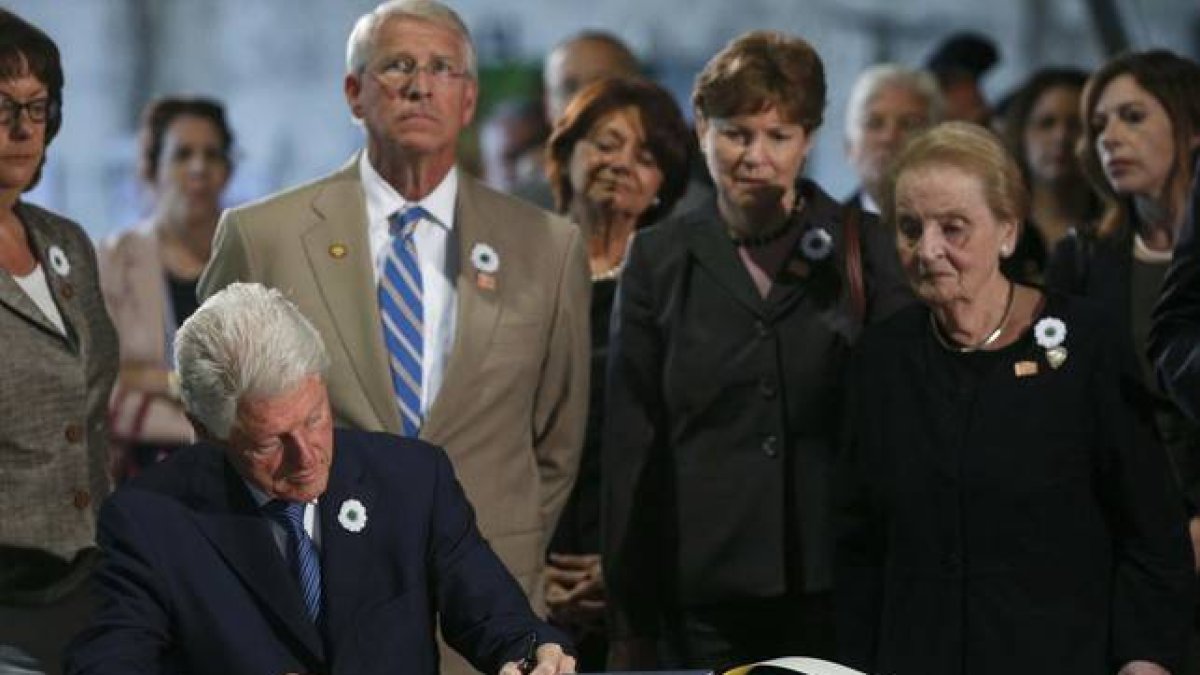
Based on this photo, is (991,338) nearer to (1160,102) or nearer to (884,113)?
(1160,102)

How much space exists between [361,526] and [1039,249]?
2.86 meters

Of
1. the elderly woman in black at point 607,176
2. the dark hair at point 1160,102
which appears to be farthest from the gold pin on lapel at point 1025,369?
the elderly woman in black at point 607,176

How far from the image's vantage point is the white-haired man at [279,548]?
4062mm

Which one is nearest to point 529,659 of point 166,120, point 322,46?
point 166,120

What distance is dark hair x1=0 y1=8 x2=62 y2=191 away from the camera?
5258 millimetres

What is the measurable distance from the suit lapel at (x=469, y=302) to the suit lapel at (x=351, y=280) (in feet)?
0.32

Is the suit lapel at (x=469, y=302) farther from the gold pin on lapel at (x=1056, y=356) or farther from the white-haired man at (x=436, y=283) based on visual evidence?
the gold pin on lapel at (x=1056, y=356)

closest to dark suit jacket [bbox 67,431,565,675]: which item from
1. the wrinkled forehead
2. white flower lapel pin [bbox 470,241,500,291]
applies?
white flower lapel pin [bbox 470,241,500,291]

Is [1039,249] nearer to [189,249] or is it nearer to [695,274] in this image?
[695,274]

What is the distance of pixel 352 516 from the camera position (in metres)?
4.24

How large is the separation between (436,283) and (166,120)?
2.96 metres

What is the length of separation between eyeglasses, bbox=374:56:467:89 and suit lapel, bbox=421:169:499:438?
0.72ft

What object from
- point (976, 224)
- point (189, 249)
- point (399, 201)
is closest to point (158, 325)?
point (189, 249)

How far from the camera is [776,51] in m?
5.42
